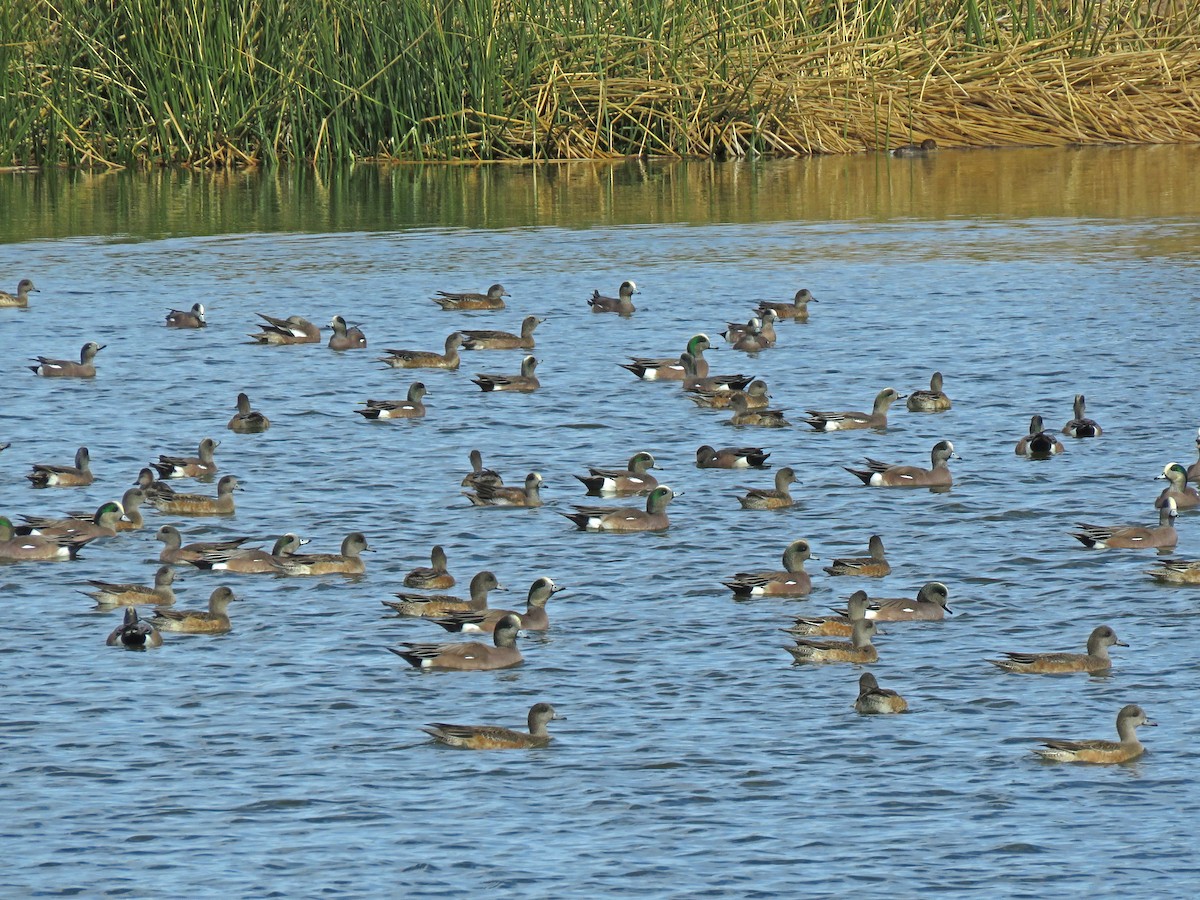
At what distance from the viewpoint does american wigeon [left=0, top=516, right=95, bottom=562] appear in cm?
2052

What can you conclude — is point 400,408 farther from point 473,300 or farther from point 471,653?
point 471,653

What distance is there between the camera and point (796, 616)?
1825cm

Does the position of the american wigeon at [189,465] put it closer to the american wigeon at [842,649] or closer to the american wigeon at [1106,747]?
the american wigeon at [842,649]

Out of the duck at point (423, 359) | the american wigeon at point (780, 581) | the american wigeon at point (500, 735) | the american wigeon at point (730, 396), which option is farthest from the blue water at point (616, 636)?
the american wigeon at point (730, 396)

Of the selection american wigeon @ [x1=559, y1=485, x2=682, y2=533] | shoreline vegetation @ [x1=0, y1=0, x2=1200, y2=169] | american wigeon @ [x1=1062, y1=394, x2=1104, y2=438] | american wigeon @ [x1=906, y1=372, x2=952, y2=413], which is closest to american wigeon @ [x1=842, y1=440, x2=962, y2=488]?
american wigeon @ [x1=1062, y1=394, x2=1104, y2=438]

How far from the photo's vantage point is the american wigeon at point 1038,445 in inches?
945

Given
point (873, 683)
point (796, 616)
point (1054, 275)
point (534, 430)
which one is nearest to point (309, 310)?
point (534, 430)

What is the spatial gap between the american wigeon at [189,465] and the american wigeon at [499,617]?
6578mm

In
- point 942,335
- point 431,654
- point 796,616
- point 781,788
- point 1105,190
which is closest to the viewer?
point 781,788

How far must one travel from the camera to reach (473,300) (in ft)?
117

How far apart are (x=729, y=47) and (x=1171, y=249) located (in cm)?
1604

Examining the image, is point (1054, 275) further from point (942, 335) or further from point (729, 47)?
point (729, 47)

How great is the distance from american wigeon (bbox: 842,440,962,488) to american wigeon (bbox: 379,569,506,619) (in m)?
5.86

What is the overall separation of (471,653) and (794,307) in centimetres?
1763
